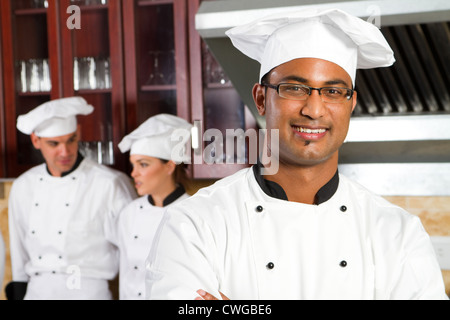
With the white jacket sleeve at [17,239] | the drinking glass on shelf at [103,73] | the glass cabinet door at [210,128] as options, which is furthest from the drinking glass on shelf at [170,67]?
the white jacket sleeve at [17,239]

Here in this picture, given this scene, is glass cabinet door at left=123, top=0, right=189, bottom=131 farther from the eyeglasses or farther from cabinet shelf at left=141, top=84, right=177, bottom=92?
the eyeglasses

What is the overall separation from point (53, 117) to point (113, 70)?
0.31 meters

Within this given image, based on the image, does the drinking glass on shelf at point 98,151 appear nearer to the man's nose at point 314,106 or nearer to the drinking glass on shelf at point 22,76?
the drinking glass on shelf at point 22,76

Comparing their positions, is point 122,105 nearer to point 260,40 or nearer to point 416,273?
point 260,40

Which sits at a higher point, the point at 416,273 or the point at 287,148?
the point at 287,148

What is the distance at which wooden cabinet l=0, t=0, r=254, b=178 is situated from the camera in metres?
2.06

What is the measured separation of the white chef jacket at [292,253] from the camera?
822 millimetres

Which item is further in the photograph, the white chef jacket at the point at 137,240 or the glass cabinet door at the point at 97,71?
the glass cabinet door at the point at 97,71

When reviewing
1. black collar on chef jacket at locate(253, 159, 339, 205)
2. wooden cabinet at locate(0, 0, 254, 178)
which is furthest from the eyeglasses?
wooden cabinet at locate(0, 0, 254, 178)

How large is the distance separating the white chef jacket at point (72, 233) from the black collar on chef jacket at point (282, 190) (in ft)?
4.30

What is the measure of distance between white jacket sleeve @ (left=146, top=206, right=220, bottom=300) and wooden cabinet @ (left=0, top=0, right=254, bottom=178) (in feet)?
3.94
